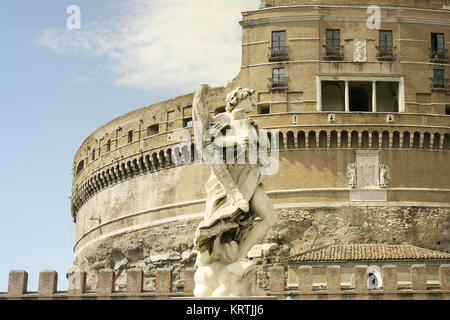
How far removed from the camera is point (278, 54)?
39719mm

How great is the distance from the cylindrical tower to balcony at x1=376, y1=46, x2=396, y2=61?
0.04m

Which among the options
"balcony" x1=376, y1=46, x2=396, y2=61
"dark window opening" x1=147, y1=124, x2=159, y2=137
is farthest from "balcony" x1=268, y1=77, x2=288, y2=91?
"dark window opening" x1=147, y1=124, x2=159, y2=137

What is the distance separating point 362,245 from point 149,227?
33.8ft

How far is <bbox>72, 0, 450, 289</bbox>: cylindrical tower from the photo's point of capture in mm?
37719

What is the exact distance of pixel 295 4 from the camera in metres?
41.0

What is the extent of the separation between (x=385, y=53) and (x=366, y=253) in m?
9.69

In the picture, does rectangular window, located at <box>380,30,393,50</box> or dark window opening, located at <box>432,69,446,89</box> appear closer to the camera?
dark window opening, located at <box>432,69,446,89</box>

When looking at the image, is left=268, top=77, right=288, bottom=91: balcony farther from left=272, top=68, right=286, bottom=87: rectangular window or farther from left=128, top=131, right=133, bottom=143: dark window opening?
left=128, top=131, right=133, bottom=143: dark window opening

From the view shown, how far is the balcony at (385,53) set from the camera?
130ft

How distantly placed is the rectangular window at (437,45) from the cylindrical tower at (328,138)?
6 cm

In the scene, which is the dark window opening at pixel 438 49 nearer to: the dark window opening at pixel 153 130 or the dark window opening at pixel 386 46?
the dark window opening at pixel 386 46

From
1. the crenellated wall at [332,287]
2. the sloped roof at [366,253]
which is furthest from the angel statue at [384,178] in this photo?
the crenellated wall at [332,287]

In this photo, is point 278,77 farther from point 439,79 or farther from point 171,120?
point 439,79

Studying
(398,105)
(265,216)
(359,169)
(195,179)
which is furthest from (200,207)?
(265,216)
